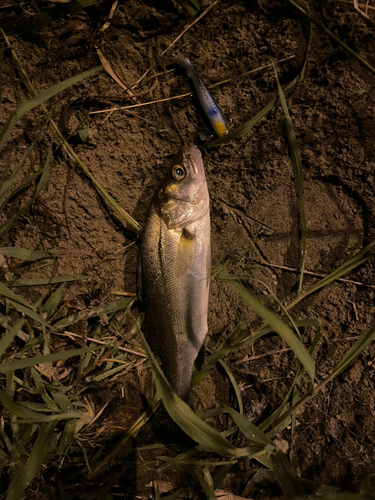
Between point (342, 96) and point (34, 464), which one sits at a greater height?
point (342, 96)

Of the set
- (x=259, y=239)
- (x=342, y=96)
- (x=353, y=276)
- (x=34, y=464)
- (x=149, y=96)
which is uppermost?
(x=149, y=96)

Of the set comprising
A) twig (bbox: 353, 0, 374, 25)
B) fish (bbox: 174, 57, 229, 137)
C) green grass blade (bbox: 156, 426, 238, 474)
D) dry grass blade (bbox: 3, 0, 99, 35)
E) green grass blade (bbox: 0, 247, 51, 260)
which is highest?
dry grass blade (bbox: 3, 0, 99, 35)

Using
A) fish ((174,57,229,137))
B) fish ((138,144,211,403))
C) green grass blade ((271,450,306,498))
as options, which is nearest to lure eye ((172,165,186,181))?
fish ((138,144,211,403))

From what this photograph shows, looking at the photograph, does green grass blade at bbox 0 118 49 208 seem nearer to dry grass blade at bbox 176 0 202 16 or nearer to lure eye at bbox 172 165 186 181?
lure eye at bbox 172 165 186 181

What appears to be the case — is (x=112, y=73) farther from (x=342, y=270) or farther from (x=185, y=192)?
(x=342, y=270)

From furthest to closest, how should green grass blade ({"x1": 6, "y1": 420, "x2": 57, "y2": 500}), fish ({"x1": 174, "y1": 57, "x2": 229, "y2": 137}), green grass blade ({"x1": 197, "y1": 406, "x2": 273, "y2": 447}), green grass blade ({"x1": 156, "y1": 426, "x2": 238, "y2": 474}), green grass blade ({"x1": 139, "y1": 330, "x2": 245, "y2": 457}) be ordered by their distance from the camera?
fish ({"x1": 174, "y1": 57, "x2": 229, "y2": 137}) < green grass blade ({"x1": 156, "y1": 426, "x2": 238, "y2": 474}) < green grass blade ({"x1": 6, "y1": 420, "x2": 57, "y2": 500}) < green grass blade ({"x1": 197, "y1": 406, "x2": 273, "y2": 447}) < green grass blade ({"x1": 139, "y1": 330, "x2": 245, "y2": 457})

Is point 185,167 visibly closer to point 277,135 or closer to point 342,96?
point 277,135

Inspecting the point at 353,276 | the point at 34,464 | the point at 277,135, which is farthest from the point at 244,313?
the point at 34,464

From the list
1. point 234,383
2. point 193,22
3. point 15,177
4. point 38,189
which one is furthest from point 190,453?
point 193,22
